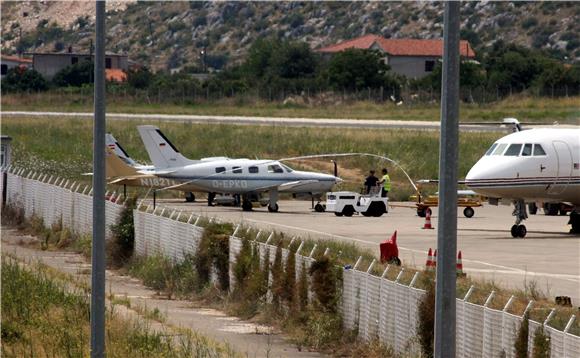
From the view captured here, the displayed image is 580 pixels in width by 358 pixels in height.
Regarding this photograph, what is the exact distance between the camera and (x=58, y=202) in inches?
1758

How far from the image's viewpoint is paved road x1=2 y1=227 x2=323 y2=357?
22969 mm

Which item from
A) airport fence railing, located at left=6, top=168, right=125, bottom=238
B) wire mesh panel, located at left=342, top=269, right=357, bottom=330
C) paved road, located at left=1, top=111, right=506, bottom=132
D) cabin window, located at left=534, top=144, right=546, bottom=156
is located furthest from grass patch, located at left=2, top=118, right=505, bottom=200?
wire mesh panel, located at left=342, top=269, right=357, bottom=330

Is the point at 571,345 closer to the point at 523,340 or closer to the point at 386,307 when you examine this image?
the point at 523,340

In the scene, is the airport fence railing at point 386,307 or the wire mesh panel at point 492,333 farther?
the wire mesh panel at point 492,333

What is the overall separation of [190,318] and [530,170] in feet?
50.4

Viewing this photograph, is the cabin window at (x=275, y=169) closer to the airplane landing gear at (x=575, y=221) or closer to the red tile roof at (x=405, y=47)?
the airplane landing gear at (x=575, y=221)

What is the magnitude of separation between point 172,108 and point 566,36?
231ft

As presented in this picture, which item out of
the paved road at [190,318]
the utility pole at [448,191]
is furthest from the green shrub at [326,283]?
the utility pole at [448,191]

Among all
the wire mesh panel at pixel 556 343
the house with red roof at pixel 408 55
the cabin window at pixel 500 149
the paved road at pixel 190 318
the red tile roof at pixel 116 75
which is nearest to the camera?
the wire mesh panel at pixel 556 343

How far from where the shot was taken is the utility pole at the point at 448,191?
11.0m

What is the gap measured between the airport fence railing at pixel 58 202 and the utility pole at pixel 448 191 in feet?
92.3

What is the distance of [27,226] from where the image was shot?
47656mm

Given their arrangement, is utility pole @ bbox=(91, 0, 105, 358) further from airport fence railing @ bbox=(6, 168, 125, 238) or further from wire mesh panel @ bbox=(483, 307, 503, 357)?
airport fence railing @ bbox=(6, 168, 125, 238)

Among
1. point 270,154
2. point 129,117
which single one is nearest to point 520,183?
point 270,154
